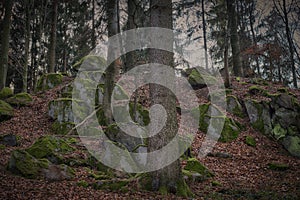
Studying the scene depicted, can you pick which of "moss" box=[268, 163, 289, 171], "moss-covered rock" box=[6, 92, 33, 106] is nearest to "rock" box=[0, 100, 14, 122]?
"moss-covered rock" box=[6, 92, 33, 106]

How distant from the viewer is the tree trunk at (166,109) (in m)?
5.84

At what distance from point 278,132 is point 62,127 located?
9723mm

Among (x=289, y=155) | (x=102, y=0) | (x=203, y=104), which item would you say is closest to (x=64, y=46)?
(x=102, y=0)

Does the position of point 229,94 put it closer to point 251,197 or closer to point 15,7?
point 251,197

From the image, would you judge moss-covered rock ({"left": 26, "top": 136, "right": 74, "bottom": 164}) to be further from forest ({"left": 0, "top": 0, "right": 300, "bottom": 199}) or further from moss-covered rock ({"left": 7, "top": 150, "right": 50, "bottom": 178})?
moss-covered rock ({"left": 7, "top": 150, "right": 50, "bottom": 178})

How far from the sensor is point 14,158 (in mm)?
6145

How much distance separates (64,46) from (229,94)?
1772 cm

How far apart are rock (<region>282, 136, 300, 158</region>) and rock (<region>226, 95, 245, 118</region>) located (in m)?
2.75

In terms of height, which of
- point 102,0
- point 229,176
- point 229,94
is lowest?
point 229,176

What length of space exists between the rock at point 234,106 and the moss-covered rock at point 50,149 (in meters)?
8.66

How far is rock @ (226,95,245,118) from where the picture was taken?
13133mm

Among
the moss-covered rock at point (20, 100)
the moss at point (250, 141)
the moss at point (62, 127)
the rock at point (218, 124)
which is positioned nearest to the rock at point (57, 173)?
the moss at point (62, 127)

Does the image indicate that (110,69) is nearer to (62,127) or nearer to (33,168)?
(62,127)

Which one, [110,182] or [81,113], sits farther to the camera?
[81,113]
